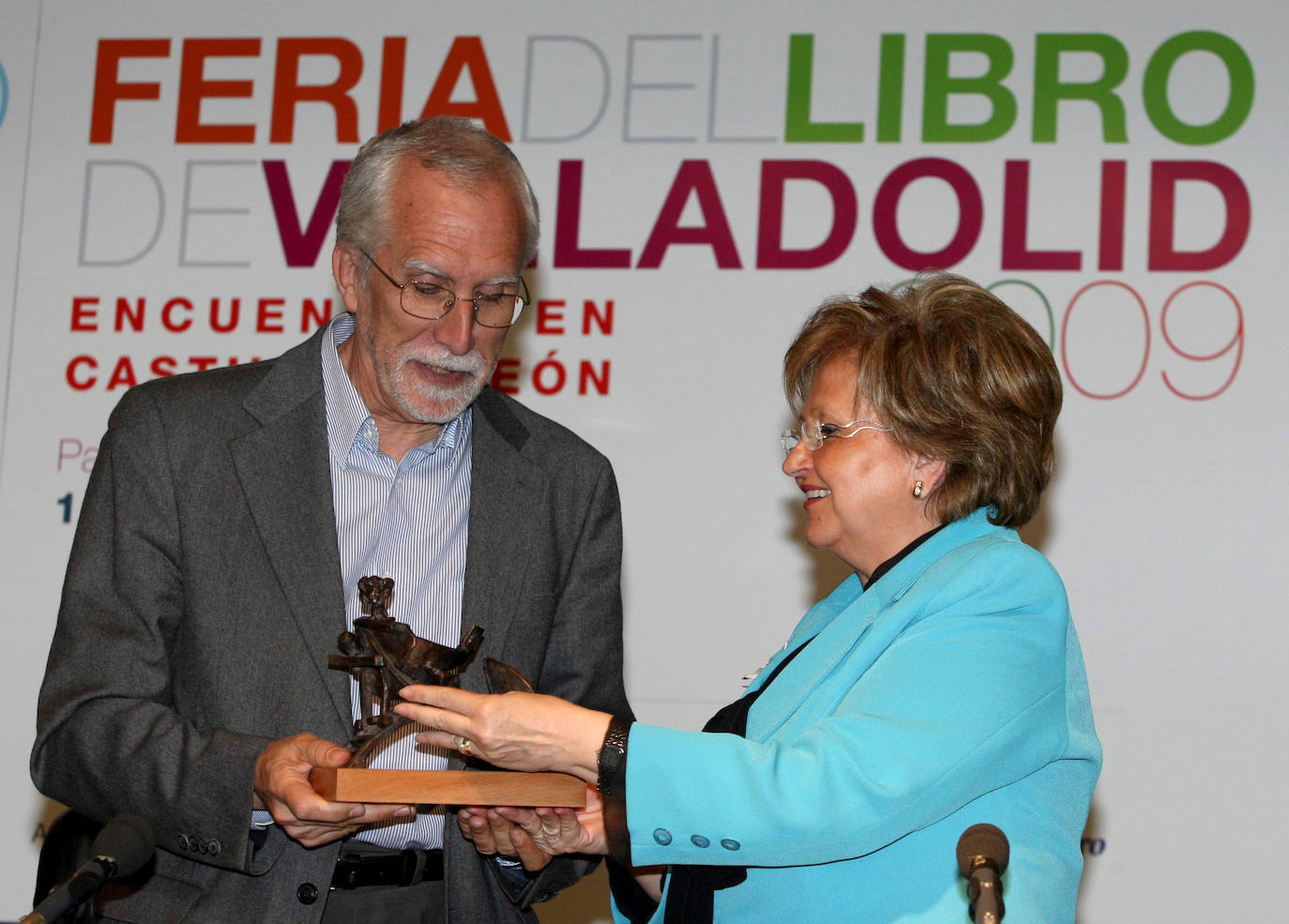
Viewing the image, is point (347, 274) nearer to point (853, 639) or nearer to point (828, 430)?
point (828, 430)

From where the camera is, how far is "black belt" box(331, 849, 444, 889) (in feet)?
8.63

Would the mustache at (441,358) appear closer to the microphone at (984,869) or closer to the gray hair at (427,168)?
the gray hair at (427,168)

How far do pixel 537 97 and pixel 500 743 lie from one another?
304 cm

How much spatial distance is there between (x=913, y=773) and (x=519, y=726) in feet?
1.88

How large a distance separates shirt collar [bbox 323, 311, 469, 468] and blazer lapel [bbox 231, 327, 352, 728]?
3 centimetres

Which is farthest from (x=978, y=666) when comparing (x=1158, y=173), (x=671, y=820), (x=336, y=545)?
(x=1158, y=173)

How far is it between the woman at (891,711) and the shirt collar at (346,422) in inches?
26.9

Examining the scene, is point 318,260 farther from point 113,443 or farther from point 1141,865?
point 1141,865

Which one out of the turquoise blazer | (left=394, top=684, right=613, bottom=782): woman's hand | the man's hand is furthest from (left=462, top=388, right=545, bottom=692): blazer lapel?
the turquoise blazer

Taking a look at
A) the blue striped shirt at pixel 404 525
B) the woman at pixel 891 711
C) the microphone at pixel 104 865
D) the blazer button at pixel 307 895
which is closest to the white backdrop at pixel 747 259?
the blue striped shirt at pixel 404 525

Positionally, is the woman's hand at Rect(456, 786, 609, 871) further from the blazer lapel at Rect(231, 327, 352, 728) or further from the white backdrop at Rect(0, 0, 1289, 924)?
the white backdrop at Rect(0, 0, 1289, 924)

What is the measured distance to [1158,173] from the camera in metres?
4.50

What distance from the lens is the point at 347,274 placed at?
121 inches

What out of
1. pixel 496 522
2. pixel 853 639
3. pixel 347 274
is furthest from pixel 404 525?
pixel 853 639
